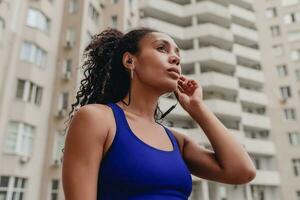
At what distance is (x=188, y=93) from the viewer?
2.21 metres

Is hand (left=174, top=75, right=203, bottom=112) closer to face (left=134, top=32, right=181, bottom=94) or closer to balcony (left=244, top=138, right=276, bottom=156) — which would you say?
face (left=134, top=32, right=181, bottom=94)

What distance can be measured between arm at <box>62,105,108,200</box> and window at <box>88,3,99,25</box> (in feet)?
67.9

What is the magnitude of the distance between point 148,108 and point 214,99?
957 inches

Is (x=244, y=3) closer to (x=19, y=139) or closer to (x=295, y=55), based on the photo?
(x=295, y=55)

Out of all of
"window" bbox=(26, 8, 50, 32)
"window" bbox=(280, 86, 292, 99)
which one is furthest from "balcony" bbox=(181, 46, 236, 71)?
"window" bbox=(26, 8, 50, 32)

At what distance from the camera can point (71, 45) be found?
62.7 ft

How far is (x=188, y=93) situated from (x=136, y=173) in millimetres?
862

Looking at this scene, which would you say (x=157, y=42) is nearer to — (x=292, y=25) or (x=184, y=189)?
(x=184, y=189)

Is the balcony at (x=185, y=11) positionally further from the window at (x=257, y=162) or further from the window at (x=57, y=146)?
the window at (x=57, y=146)

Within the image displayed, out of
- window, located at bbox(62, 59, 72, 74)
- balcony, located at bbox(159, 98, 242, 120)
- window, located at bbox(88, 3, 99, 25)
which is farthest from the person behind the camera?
balcony, located at bbox(159, 98, 242, 120)

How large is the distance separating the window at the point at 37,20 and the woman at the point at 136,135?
55.1 feet

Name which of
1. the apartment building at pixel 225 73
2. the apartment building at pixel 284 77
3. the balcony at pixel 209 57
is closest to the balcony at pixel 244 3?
the apartment building at pixel 284 77

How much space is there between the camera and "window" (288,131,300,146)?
27653mm

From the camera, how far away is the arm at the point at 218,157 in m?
1.87
